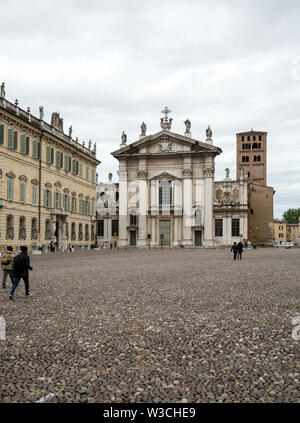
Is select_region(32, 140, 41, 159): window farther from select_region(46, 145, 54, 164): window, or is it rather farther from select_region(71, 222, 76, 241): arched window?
select_region(71, 222, 76, 241): arched window

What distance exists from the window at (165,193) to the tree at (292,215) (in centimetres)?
8112

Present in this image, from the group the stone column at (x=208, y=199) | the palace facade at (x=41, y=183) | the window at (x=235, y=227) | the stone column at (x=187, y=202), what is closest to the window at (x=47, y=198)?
the palace facade at (x=41, y=183)

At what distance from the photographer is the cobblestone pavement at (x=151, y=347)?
4.86 meters

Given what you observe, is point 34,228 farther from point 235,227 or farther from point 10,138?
point 235,227

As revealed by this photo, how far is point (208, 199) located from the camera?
59938 millimetres

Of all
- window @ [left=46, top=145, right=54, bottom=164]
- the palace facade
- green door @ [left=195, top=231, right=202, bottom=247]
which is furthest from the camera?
green door @ [left=195, top=231, right=202, bottom=247]

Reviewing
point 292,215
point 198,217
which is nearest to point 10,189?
point 198,217

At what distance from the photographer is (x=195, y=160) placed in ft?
201

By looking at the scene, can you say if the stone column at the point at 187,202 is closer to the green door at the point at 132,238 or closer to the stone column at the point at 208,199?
the stone column at the point at 208,199

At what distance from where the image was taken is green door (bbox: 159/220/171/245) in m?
61.8

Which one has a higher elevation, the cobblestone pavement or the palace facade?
the palace facade

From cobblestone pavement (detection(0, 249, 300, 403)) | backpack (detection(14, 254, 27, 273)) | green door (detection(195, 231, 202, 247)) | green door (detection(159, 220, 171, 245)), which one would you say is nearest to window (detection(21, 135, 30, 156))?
green door (detection(159, 220, 171, 245))

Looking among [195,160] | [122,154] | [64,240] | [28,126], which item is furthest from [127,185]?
[28,126]

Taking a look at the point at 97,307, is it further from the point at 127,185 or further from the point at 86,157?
the point at 127,185
